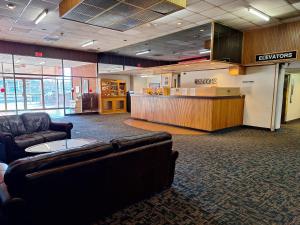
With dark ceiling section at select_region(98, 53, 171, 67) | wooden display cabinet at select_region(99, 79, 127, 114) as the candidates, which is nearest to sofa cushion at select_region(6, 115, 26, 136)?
wooden display cabinet at select_region(99, 79, 127, 114)

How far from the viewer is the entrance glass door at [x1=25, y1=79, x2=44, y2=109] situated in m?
11.9

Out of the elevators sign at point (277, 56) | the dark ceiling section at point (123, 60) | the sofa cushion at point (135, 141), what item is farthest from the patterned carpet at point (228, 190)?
the dark ceiling section at point (123, 60)

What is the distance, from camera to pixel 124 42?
9.48m

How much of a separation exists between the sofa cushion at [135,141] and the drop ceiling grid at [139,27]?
4070mm

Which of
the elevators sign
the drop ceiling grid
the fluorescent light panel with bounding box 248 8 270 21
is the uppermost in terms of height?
the drop ceiling grid

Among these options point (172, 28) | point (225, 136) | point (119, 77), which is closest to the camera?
point (225, 136)

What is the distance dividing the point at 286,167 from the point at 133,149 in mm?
3229

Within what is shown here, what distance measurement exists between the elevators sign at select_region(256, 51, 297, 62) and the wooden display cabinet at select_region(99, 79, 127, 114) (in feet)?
27.5

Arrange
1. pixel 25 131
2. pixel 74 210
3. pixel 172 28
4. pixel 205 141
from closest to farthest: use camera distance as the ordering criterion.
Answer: pixel 74 210
pixel 25 131
pixel 205 141
pixel 172 28

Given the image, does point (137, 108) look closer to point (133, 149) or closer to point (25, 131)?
point (25, 131)

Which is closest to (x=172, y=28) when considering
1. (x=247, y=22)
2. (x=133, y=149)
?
(x=247, y=22)

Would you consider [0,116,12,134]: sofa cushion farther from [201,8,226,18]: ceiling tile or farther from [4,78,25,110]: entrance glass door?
[4,78,25,110]: entrance glass door

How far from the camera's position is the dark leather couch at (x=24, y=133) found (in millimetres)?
3663

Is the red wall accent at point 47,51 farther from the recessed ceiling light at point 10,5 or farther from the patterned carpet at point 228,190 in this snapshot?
the patterned carpet at point 228,190
